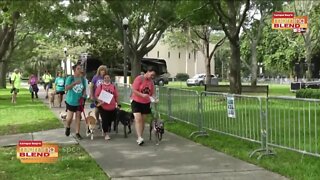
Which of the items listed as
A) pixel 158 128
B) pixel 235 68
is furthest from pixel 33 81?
pixel 158 128

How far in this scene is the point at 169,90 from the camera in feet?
47.7

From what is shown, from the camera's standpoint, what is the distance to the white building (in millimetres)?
96188

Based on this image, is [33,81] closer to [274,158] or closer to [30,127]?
[30,127]

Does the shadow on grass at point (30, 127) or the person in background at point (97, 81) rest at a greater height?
the person in background at point (97, 81)

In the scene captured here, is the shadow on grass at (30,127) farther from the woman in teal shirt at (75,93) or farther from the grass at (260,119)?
the grass at (260,119)

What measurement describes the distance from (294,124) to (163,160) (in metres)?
2.33

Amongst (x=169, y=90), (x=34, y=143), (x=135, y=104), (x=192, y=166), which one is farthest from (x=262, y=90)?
(x=34, y=143)

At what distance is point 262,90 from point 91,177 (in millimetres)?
17966

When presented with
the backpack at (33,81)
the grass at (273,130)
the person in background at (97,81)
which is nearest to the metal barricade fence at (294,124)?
the grass at (273,130)

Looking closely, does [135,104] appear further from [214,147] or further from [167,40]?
[167,40]

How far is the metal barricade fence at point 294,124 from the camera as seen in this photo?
8.43m

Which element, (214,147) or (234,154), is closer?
(234,154)

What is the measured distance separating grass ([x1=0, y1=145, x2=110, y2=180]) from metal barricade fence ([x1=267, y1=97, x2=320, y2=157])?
3280mm

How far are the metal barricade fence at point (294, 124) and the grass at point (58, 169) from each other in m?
3.28
